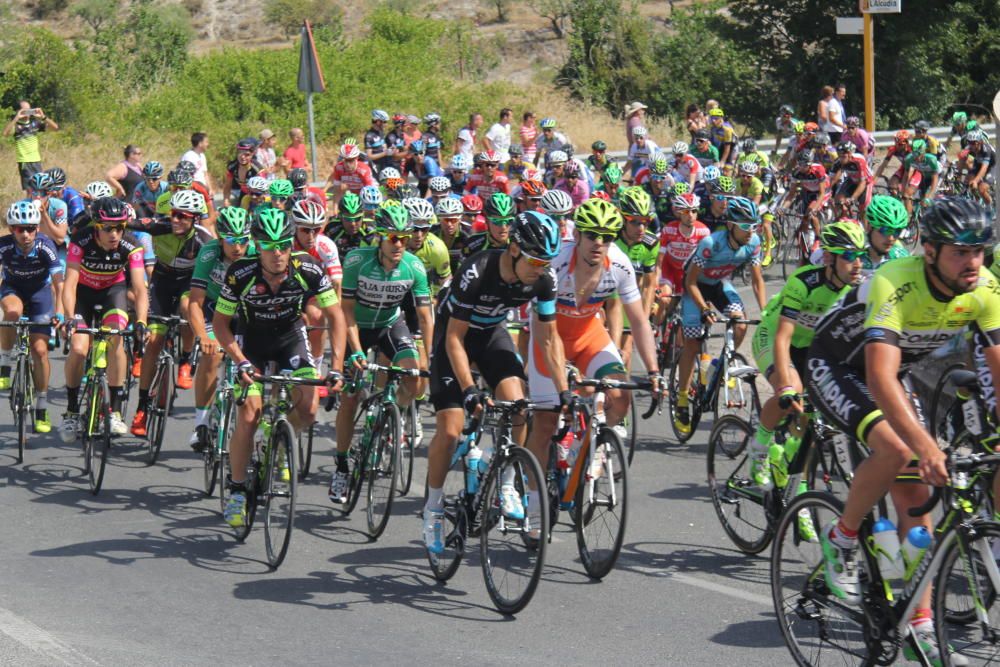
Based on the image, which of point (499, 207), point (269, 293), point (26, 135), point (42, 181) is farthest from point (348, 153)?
point (269, 293)

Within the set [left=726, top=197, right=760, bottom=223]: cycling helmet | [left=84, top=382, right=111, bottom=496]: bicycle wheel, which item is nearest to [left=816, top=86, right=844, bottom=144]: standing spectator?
[left=726, top=197, right=760, bottom=223]: cycling helmet

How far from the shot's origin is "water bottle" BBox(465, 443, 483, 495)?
7.93 metres

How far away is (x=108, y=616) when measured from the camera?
25.2 feet

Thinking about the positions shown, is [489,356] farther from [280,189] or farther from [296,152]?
[296,152]

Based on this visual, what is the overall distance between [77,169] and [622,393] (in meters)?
24.4

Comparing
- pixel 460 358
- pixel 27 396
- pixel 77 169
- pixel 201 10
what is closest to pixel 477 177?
pixel 27 396

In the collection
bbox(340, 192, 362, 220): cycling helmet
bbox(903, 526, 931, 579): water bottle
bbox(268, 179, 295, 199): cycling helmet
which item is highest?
bbox(268, 179, 295, 199): cycling helmet

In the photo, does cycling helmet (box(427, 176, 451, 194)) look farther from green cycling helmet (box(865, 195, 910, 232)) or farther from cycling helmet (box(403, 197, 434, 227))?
green cycling helmet (box(865, 195, 910, 232))

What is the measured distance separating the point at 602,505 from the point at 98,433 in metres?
4.29

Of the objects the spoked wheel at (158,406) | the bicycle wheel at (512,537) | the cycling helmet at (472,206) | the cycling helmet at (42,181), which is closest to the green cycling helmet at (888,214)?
the bicycle wheel at (512,537)

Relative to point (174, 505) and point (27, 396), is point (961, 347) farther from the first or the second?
point (27, 396)

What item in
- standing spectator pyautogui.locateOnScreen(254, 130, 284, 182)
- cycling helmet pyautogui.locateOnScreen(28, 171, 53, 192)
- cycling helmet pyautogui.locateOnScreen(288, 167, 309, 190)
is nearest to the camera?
cycling helmet pyautogui.locateOnScreen(28, 171, 53, 192)

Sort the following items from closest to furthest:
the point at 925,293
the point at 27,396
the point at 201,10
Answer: the point at 925,293, the point at 27,396, the point at 201,10

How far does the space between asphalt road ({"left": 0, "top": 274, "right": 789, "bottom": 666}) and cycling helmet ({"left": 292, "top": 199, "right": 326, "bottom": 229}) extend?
6.52 ft
